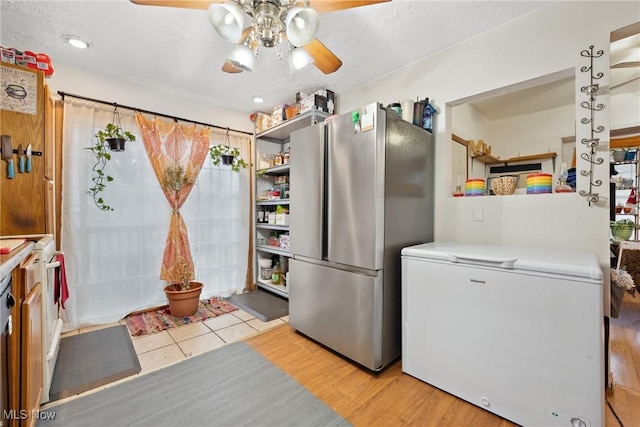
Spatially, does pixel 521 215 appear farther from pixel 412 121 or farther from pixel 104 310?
pixel 104 310

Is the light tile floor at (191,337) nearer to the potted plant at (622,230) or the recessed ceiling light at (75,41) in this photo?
the recessed ceiling light at (75,41)

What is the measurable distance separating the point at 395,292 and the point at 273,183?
2.41 metres

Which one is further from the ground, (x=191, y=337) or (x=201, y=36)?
(x=201, y=36)

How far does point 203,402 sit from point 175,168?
→ 2.17 metres

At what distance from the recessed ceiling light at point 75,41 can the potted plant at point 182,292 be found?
1.99 metres

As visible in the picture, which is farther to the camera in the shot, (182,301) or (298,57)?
(182,301)

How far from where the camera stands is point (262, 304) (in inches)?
119

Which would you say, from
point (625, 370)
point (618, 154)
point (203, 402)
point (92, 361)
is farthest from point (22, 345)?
point (618, 154)

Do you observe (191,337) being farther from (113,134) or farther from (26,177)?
(113,134)

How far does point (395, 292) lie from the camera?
1.85 m

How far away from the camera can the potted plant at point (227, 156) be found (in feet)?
10.1

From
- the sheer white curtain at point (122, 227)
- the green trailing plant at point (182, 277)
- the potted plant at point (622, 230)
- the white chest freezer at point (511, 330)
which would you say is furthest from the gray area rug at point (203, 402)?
the potted plant at point (622, 230)

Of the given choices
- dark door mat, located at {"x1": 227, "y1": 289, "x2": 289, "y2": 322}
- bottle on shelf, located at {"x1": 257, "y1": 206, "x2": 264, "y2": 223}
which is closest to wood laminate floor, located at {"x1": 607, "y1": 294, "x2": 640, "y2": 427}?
dark door mat, located at {"x1": 227, "y1": 289, "x2": 289, "y2": 322}

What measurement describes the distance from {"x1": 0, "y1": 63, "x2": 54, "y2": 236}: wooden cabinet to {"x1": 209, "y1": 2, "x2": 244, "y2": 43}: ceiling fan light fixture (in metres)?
1.38
